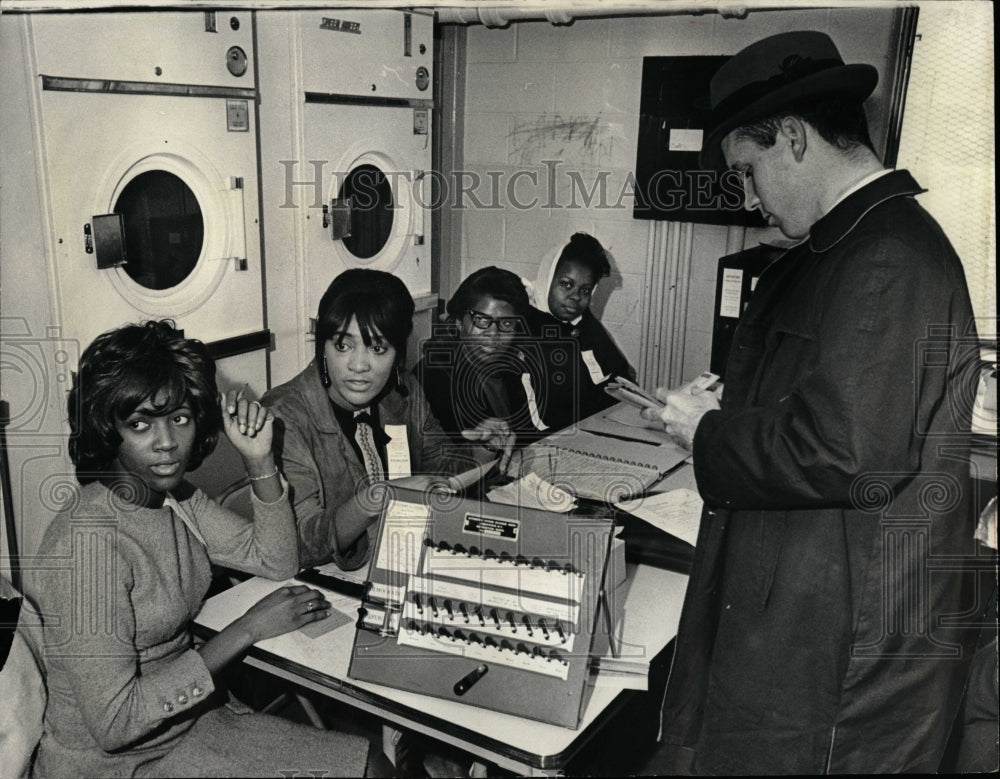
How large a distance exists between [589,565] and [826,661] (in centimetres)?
44

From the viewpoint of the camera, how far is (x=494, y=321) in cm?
253

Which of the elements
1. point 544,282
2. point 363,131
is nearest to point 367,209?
point 363,131

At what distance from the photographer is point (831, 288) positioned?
1199 mm

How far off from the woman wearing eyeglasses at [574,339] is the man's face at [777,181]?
1.19 metres

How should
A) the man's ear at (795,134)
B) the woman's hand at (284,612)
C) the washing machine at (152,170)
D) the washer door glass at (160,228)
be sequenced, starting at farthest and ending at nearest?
the washer door glass at (160,228)
the washing machine at (152,170)
the woman's hand at (284,612)
the man's ear at (795,134)

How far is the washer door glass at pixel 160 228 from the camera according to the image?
63.0 inches

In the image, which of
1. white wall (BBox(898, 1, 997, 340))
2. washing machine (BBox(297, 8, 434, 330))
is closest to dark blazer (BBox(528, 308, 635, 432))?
washing machine (BBox(297, 8, 434, 330))

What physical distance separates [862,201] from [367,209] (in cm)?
124

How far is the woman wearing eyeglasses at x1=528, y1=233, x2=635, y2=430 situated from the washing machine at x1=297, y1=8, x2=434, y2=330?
0.57m

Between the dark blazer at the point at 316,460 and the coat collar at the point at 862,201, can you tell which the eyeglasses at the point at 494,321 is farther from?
the coat collar at the point at 862,201

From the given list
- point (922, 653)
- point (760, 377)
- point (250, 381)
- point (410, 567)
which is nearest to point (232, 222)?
point (250, 381)

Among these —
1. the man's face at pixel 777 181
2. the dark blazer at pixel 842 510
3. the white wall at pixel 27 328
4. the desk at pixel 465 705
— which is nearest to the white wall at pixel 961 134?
the dark blazer at pixel 842 510

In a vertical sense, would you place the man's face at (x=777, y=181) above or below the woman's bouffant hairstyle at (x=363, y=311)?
above

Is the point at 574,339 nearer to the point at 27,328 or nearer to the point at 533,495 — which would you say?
the point at 533,495
